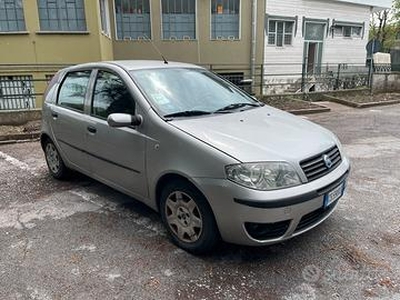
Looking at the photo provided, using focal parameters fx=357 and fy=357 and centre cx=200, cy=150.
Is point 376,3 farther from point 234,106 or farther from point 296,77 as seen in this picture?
point 234,106

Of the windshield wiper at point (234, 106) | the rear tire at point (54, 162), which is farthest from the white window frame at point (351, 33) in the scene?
the rear tire at point (54, 162)

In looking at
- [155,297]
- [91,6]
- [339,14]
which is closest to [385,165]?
[155,297]

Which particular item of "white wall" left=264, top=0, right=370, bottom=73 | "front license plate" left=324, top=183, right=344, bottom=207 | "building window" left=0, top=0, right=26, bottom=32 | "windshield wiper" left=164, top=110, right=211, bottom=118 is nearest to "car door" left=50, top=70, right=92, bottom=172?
"windshield wiper" left=164, top=110, right=211, bottom=118

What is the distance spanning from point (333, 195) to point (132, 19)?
13.7 meters

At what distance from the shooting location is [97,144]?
3740mm

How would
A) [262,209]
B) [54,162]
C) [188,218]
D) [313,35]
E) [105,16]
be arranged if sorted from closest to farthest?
1. [262,209]
2. [188,218]
3. [54,162]
4. [105,16]
5. [313,35]

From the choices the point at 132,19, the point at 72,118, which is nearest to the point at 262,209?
the point at 72,118

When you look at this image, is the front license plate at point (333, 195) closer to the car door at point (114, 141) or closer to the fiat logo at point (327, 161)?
the fiat logo at point (327, 161)

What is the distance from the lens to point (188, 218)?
2975 mm

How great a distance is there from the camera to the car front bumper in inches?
99.4

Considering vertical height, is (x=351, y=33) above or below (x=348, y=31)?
below

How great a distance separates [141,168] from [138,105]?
57 centimetres

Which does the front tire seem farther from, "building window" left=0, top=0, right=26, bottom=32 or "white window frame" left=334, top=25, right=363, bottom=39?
"white window frame" left=334, top=25, right=363, bottom=39

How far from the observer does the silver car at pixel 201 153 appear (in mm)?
2588
